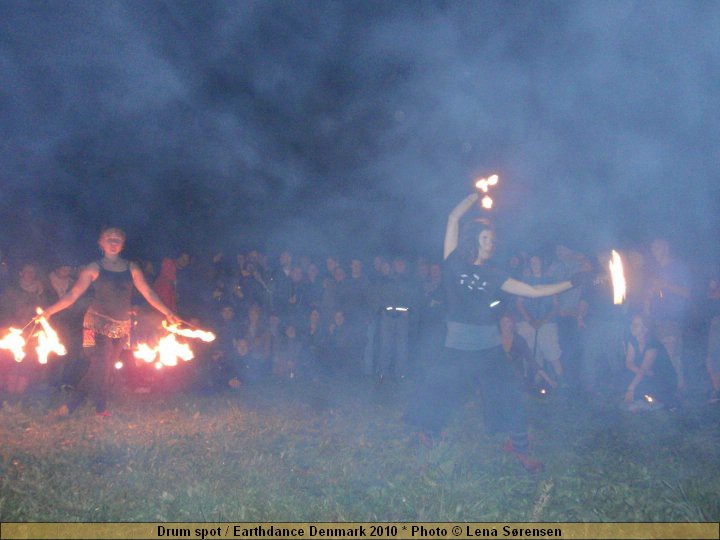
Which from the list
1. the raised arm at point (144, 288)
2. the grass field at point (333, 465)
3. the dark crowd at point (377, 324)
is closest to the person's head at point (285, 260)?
the dark crowd at point (377, 324)

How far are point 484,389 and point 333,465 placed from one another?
44.4 inches

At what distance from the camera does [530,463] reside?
12.5ft

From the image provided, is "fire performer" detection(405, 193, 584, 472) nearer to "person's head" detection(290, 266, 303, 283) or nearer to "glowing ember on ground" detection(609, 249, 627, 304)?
"glowing ember on ground" detection(609, 249, 627, 304)

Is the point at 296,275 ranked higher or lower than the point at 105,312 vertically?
higher

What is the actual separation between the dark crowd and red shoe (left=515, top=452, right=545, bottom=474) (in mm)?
1227

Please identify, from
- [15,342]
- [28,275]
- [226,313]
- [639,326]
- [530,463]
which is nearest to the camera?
[530,463]

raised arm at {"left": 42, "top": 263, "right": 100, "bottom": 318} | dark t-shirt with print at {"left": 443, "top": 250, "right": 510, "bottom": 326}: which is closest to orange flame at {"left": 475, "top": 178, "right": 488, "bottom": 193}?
dark t-shirt with print at {"left": 443, "top": 250, "right": 510, "bottom": 326}

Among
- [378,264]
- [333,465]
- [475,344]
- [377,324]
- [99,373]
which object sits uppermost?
[378,264]

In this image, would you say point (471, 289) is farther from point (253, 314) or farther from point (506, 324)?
point (253, 314)

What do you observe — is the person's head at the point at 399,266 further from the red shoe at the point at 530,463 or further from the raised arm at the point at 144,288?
the red shoe at the point at 530,463

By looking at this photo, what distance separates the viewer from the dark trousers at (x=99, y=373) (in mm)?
4680

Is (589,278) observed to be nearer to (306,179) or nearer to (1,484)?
(1,484)

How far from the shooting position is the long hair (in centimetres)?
400

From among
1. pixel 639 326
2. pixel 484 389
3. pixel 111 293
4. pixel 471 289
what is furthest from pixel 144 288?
pixel 639 326
